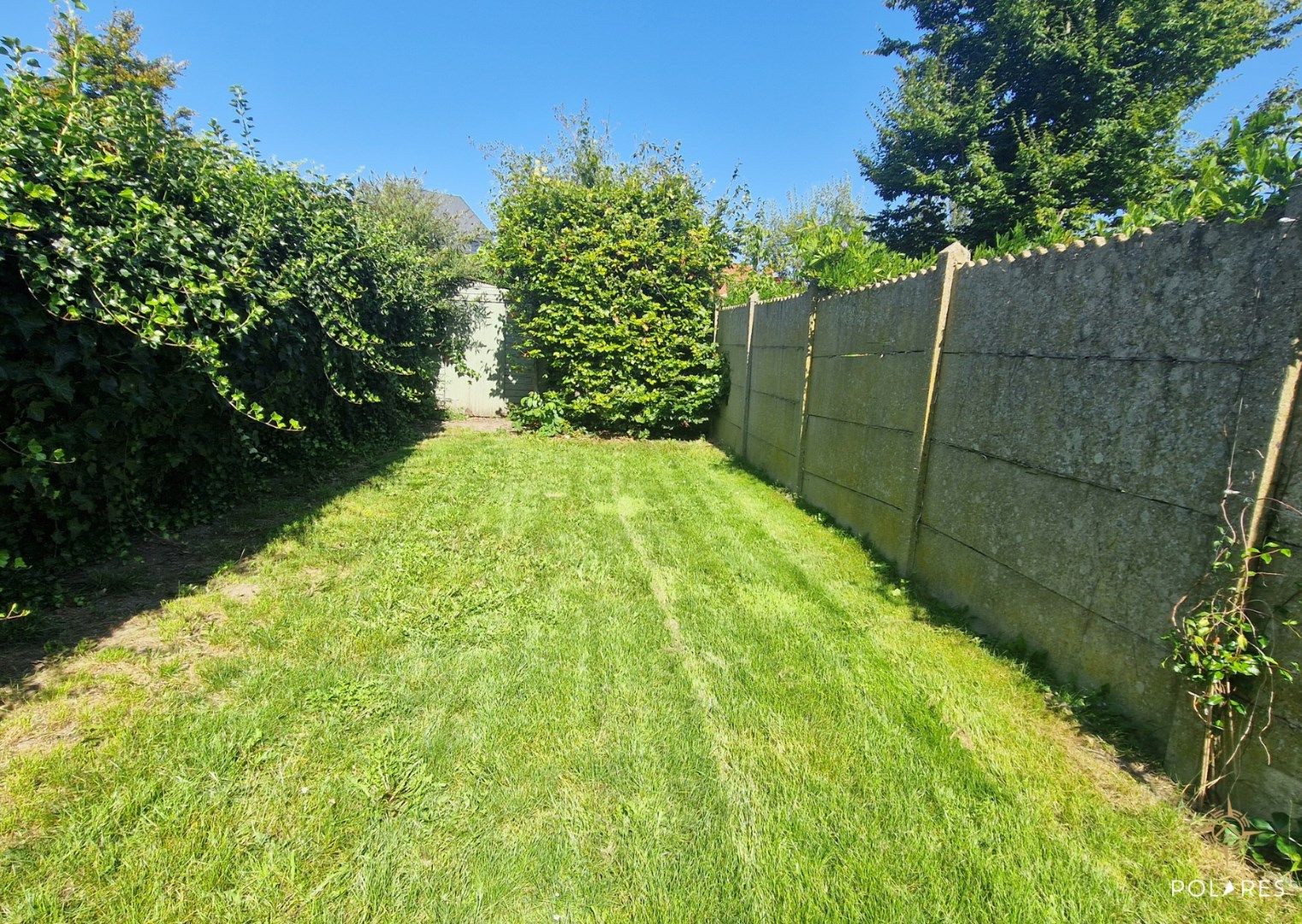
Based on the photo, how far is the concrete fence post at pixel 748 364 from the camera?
705 centimetres

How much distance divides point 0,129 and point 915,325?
453 centimetres

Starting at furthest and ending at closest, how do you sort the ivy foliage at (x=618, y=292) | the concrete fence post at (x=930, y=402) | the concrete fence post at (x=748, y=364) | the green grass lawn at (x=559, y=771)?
the ivy foliage at (x=618, y=292) < the concrete fence post at (x=748, y=364) < the concrete fence post at (x=930, y=402) < the green grass lawn at (x=559, y=771)

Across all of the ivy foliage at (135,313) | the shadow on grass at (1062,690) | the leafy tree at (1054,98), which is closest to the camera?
the shadow on grass at (1062,690)

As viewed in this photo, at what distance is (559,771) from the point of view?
6.40 ft

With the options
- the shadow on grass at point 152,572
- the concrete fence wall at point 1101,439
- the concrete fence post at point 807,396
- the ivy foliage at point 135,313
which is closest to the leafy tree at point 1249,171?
the concrete fence wall at point 1101,439

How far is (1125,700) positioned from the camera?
2123 mm

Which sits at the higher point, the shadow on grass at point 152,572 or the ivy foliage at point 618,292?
the ivy foliage at point 618,292

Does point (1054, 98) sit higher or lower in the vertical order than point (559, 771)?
higher

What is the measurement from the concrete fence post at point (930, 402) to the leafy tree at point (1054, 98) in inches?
424

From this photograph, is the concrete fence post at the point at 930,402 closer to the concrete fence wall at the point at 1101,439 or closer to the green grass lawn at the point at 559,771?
the concrete fence wall at the point at 1101,439

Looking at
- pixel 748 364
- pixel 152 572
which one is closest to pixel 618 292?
pixel 748 364

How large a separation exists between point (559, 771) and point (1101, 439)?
2382 mm

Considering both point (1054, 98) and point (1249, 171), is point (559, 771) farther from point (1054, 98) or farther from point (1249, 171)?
point (1054, 98)

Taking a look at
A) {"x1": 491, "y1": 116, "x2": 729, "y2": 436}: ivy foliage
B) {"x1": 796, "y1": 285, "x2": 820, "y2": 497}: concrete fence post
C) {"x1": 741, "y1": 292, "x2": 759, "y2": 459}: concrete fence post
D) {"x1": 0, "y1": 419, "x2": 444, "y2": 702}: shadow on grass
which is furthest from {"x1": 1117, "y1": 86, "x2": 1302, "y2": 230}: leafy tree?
{"x1": 491, "y1": 116, "x2": 729, "y2": 436}: ivy foliage
